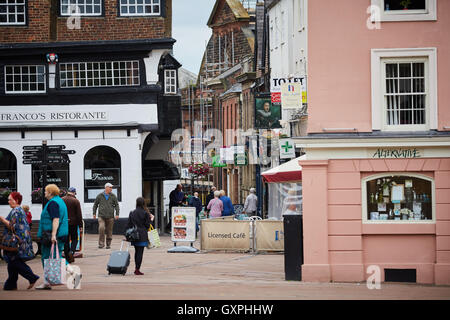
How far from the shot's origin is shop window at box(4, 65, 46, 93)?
34.9m

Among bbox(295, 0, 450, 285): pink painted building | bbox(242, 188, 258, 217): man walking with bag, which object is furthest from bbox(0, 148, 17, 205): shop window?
bbox(295, 0, 450, 285): pink painted building

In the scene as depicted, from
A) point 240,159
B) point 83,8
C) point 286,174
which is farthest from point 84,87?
point 240,159

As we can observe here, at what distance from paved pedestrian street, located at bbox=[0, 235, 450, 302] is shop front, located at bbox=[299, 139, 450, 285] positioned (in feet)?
1.69

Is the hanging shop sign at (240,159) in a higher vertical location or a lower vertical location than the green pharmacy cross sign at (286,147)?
lower

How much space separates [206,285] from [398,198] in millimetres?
4337

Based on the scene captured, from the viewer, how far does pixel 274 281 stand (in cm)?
1848

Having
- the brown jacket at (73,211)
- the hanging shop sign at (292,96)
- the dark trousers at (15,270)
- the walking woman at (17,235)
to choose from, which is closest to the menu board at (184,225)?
the hanging shop sign at (292,96)

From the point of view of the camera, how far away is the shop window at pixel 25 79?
34938mm

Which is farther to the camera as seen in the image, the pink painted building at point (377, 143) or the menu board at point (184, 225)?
the menu board at point (184, 225)

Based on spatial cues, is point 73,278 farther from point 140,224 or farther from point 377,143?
point 377,143

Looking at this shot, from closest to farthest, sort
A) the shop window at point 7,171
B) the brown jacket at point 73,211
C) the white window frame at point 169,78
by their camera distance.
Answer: the brown jacket at point 73,211 < the shop window at point 7,171 < the white window frame at point 169,78

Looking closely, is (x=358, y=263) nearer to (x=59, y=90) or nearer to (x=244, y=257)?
(x=244, y=257)

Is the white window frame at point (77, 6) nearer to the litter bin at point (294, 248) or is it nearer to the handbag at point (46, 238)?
the litter bin at point (294, 248)

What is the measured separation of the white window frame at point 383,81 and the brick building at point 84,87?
16.8 meters
